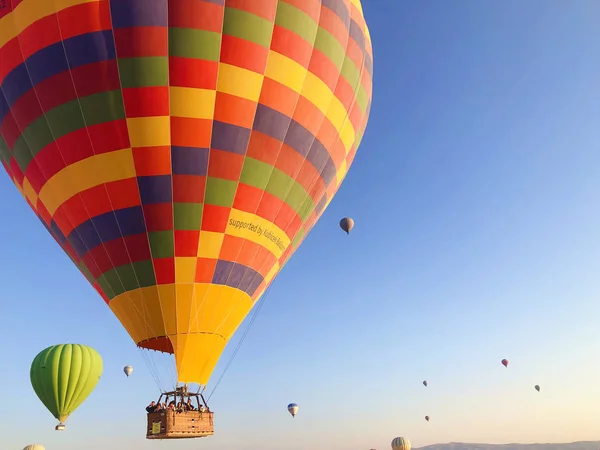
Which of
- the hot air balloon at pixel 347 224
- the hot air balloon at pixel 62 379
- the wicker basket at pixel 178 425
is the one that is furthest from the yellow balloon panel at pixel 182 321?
the hot air balloon at pixel 62 379

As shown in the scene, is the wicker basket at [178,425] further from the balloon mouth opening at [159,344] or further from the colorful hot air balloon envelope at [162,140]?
the balloon mouth opening at [159,344]

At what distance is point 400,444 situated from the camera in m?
38.5

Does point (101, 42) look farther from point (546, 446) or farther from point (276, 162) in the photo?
point (546, 446)

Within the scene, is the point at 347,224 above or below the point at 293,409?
above

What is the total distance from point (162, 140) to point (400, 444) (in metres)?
35.6

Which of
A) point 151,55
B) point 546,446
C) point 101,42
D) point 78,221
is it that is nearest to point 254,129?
point 151,55

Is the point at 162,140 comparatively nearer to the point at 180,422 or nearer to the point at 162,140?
the point at 162,140

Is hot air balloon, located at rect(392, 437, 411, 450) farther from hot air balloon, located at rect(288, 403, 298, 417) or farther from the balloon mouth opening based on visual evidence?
the balloon mouth opening

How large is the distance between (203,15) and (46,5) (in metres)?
3.03

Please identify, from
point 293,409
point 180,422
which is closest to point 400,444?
point 293,409

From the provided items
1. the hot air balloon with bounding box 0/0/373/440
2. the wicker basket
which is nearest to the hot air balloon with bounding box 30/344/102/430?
the hot air balloon with bounding box 0/0/373/440

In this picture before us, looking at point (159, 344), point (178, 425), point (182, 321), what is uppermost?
point (182, 321)

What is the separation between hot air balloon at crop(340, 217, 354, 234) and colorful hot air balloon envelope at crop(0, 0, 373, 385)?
26.2 feet

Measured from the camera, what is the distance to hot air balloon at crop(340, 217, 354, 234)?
18500 mm
